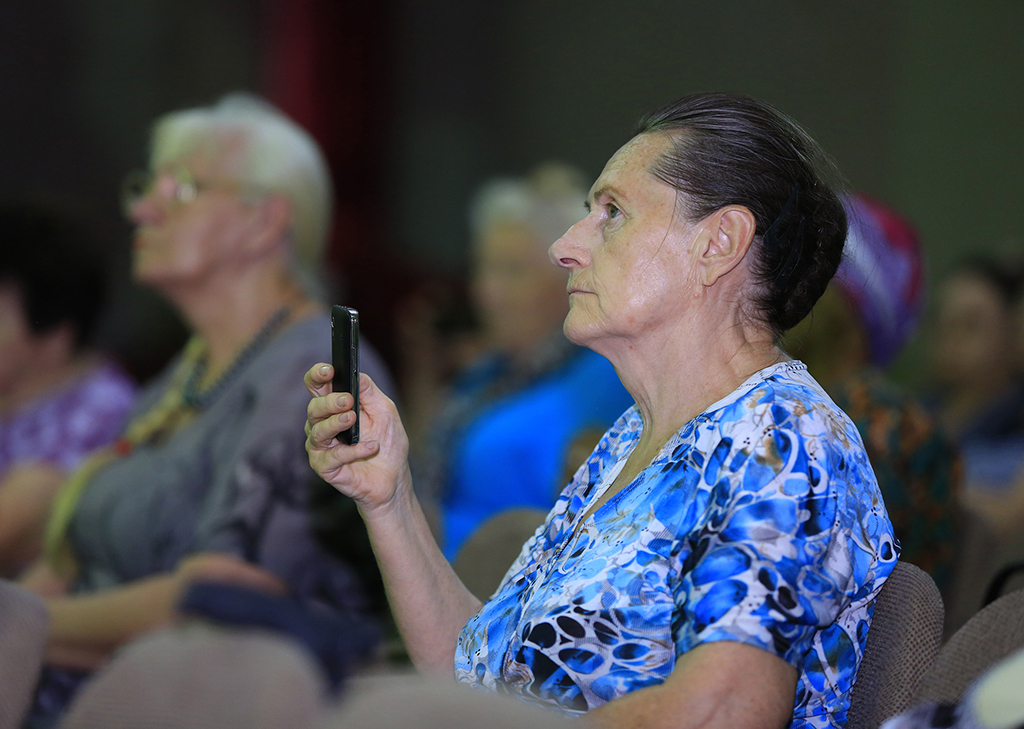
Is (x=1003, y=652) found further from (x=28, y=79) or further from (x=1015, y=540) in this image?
(x=28, y=79)

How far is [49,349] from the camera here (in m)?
2.97

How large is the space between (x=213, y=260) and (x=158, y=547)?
68cm

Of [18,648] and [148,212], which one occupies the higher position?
[148,212]

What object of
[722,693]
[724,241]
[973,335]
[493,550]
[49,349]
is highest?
[724,241]

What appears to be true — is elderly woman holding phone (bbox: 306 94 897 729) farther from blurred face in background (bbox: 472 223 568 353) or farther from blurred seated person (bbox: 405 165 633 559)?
blurred face in background (bbox: 472 223 568 353)

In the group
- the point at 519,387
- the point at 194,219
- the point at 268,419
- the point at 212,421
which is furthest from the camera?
the point at 519,387

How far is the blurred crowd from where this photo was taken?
6.33ft

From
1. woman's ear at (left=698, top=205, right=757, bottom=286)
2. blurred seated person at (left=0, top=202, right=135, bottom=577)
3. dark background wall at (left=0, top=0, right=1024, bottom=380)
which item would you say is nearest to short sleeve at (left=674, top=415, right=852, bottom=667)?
woman's ear at (left=698, top=205, right=757, bottom=286)

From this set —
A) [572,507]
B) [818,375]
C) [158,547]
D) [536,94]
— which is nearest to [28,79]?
[536,94]

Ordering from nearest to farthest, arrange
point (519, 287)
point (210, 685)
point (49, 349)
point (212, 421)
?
1. point (210, 685)
2. point (212, 421)
3. point (49, 349)
4. point (519, 287)

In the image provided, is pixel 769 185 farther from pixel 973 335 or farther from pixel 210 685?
pixel 973 335

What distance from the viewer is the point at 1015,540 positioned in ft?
8.19

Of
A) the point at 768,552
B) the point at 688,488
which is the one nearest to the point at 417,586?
the point at 688,488

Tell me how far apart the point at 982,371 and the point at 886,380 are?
2446mm
